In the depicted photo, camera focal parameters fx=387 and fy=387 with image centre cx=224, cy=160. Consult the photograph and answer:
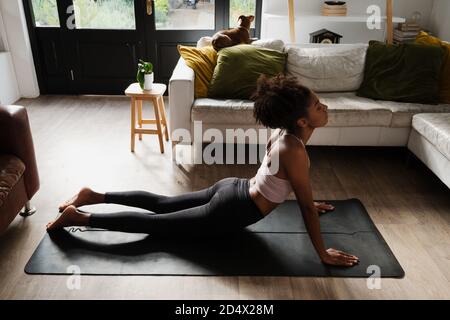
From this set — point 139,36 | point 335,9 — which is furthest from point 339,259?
point 139,36

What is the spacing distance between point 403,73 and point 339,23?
4.13 feet

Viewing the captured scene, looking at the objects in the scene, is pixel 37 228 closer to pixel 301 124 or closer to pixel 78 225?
pixel 78 225

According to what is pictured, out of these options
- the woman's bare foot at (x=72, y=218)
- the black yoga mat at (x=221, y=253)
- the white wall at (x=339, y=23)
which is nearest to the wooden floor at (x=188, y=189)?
the black yoga mat at (x=221, y=253)

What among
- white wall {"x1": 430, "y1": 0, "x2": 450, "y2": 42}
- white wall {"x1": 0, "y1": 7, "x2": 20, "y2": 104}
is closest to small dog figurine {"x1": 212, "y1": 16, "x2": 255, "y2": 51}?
Answer: white wall {"x1": 430, "y1": 0, "x2": 450, "y2": 42}

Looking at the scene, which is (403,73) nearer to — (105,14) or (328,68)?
(328,68)

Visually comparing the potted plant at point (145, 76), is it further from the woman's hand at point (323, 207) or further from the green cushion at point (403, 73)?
the green cushion at point (403, 73)

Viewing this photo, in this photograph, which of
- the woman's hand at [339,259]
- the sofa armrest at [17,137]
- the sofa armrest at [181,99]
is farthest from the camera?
the sofa armrest at [181,99]

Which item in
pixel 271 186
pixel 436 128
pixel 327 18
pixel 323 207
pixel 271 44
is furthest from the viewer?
pixel 327 18

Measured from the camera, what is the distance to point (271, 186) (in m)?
1.75

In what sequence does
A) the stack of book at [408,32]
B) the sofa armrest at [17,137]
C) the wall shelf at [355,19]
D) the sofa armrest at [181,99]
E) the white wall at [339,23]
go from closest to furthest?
the sofa armrest at [17,137]
the sofa armrest at [181,99]
the wall shelf at [355,19]
the stack of book at [408,32]
the white wall at [339,23]

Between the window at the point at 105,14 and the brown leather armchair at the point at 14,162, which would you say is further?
the window at the point at 105,14

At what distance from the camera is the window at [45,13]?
3922mm

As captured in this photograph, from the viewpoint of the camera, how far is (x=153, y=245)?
77.7 inches

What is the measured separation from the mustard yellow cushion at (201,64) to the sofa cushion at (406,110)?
1294 mm
